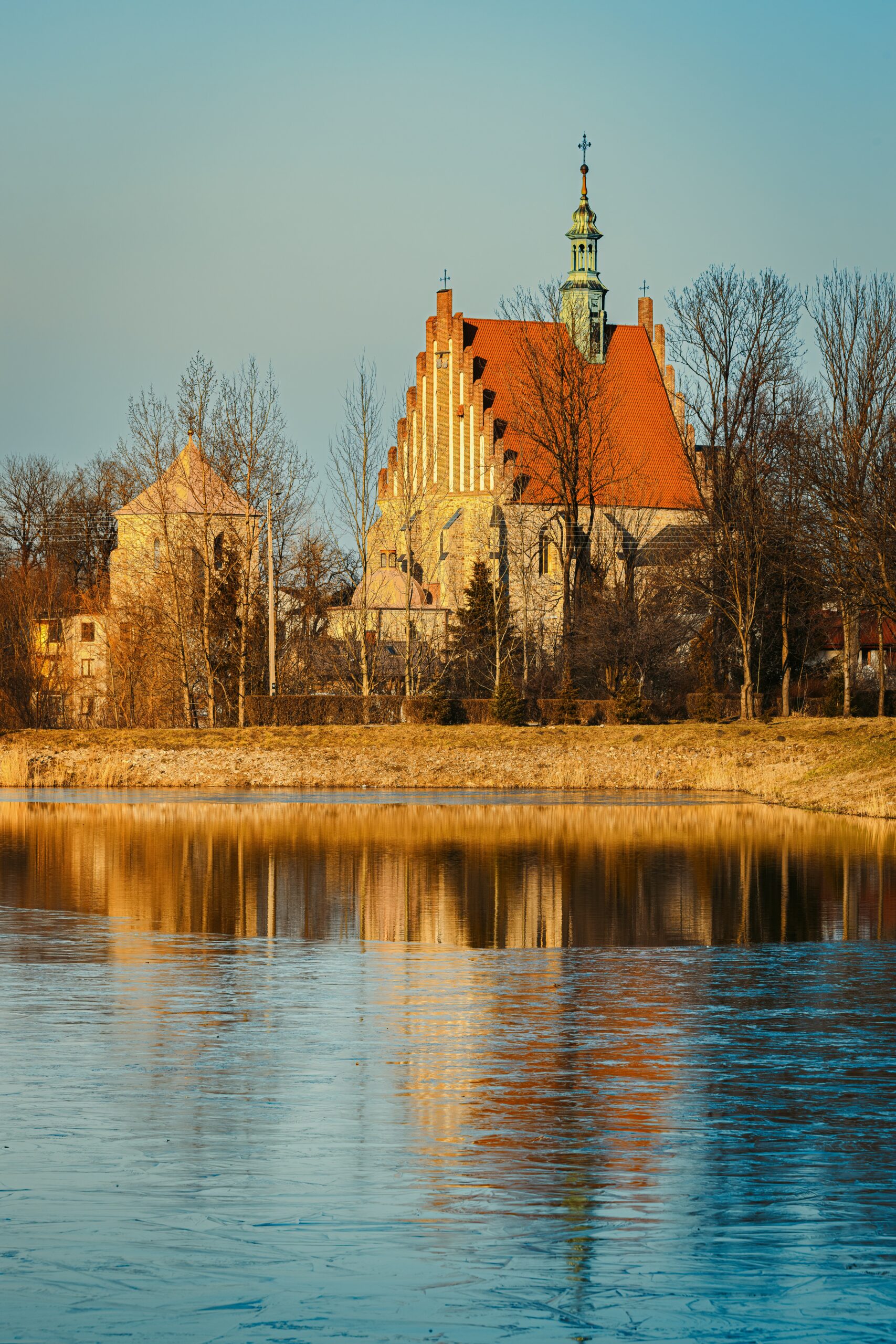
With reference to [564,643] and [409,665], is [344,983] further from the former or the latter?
[564,643]

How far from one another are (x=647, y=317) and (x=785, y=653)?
121 ft

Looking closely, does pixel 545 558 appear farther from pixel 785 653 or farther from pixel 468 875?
pixel 468 875

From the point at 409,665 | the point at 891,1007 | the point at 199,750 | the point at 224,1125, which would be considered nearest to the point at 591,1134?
the point at 224,1125

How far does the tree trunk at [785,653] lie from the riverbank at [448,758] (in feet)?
35.2

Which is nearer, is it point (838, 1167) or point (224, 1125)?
point (838, 1167)

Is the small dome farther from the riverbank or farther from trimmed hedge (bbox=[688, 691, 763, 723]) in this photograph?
the riverbank

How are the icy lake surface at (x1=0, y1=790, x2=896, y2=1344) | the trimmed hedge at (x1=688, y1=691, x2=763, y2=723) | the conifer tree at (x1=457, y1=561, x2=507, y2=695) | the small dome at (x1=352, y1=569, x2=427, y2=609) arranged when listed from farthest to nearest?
1. the small dome at (x1=352, y1=569, x2=427, y2=609)
2. the conifer tree at (x1=457, y1=561, x2=507, y2=695)
3. the trimmed hedge at (x1=688, y1=691, x2=763, y2=723)
4. the icy lake surface at (x1=0, y1=790, x2=896, y2=1344)

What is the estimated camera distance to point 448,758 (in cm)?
Result: 4175

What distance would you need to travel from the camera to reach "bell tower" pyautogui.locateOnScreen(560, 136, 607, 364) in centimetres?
8625

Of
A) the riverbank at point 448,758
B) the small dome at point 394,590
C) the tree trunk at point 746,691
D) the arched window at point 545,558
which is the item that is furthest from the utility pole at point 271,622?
the small dome at point 394,590

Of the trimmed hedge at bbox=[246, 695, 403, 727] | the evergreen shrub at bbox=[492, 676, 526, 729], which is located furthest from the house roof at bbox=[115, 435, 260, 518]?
the evergreen shrub at bbox=[492, 676, 526, 729]

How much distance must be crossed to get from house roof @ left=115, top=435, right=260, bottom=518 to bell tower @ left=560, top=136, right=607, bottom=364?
32.9m

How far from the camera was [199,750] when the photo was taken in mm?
42406

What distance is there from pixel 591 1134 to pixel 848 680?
4621 cm
